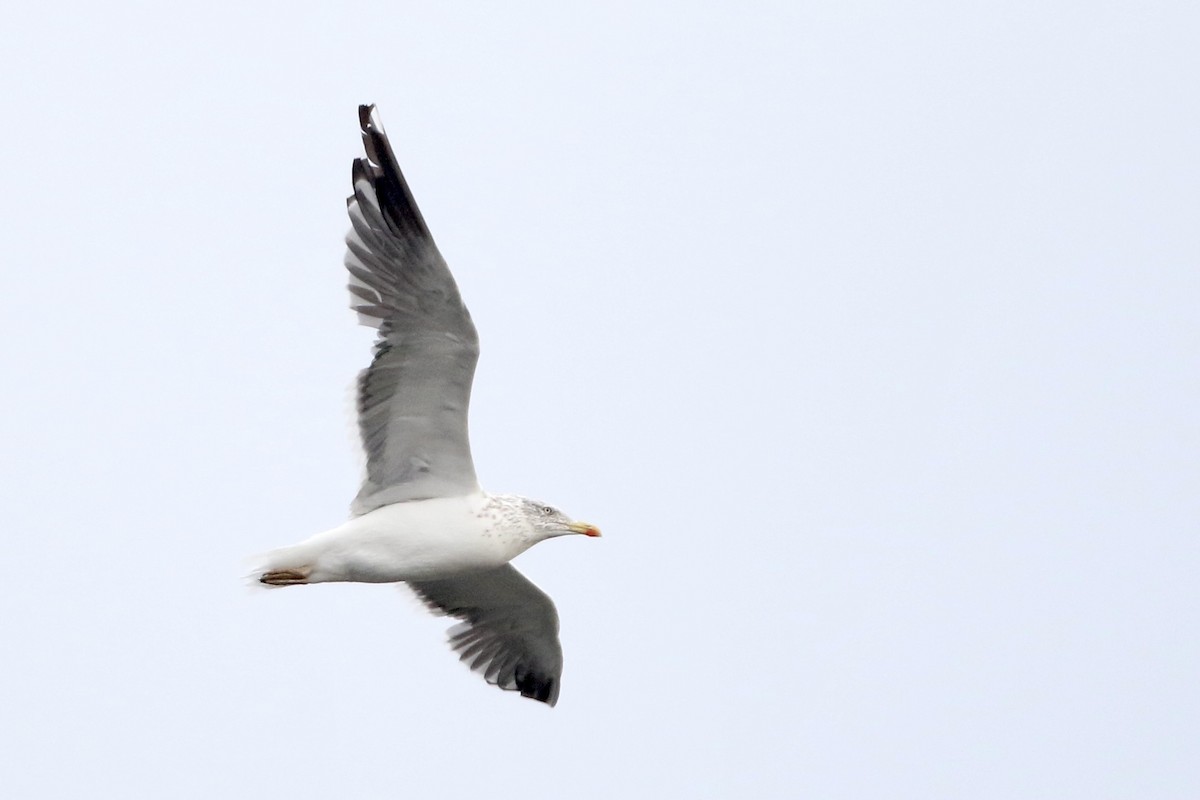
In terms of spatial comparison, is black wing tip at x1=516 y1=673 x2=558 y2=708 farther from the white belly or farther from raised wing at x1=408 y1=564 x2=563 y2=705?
the white belly

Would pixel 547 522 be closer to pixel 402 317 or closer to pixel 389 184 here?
pixel 402 317

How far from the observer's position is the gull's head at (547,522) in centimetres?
1063

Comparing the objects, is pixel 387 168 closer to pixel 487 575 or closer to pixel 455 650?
pixel 487 575

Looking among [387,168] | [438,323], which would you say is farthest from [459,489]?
[387,168]

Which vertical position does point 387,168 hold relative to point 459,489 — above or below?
above

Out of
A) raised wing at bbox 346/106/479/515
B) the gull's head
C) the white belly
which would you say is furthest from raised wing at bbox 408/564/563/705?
raised wing at bbox 346/106/479/515

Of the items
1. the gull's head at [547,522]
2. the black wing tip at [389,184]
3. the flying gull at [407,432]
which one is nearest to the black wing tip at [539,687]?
the flying gull at [407,432]

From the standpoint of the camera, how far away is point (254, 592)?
33.9ft

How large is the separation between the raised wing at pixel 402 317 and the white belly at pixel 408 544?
15.1 inches

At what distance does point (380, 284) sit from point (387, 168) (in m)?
0.66

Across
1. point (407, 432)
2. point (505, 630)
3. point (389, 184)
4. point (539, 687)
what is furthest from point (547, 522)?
point (389, 184)

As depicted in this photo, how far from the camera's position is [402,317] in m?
9.93

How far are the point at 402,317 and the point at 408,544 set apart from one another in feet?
4.46

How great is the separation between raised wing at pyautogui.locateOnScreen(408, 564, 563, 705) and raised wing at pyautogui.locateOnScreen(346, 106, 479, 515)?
1679mm
